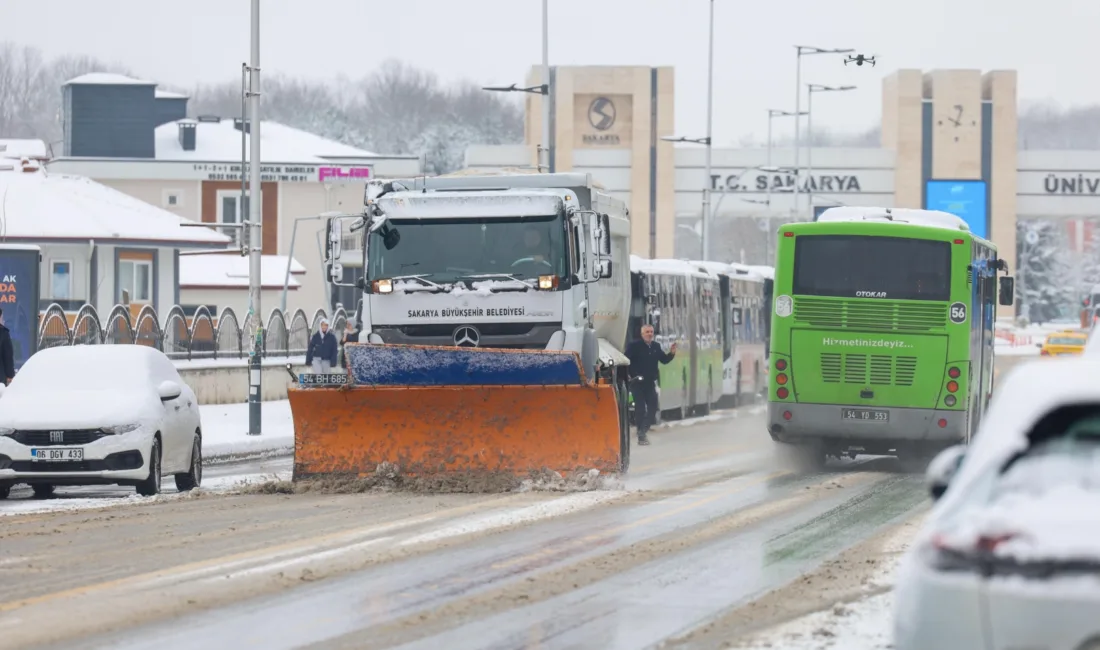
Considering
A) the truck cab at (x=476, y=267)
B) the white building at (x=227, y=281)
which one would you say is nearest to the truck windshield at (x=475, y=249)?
the truck cab at (x=476, y=267)

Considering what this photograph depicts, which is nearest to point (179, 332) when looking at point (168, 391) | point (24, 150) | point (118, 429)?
point (168, 391)

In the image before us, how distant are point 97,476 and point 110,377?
67.9 inches

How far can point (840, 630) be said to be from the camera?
927 centimetres

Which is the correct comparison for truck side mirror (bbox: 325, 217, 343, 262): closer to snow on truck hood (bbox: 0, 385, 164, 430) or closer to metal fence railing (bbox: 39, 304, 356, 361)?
snow on truck hood (bbox: 0, 385, 164, 430)

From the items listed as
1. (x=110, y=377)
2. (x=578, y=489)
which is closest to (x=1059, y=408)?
(x=578, y=489)

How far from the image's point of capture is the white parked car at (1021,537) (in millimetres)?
5160

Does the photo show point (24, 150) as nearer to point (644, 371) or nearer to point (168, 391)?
point (644, 371)

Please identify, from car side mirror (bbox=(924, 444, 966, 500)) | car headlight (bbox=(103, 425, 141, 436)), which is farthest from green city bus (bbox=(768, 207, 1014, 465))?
car side mirror (bbox=(924, 444, 966, 500))

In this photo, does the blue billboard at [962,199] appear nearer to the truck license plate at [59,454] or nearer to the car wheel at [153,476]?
the car wheel at [153,476]

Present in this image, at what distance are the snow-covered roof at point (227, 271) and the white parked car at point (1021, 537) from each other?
76995mm

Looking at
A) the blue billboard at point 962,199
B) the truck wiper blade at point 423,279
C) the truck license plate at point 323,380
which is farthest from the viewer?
the blue billboard at point 962,199

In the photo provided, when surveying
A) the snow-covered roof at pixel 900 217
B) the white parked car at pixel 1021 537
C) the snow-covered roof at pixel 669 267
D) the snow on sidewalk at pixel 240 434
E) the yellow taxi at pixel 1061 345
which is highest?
the snow-covered roof at pixel 900 217

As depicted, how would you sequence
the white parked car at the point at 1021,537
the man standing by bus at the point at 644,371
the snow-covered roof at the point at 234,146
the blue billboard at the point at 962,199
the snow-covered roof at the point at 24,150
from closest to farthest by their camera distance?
the white parked car at the point at 1021,537 → the man standing by bus at the point at 644,371 → the snow-covered roof at the point at 24,150 → the snow-covered roof at the point at 234,146 → the blue billboard at the point at 962,199

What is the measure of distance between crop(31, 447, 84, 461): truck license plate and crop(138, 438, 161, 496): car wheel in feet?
2.23
